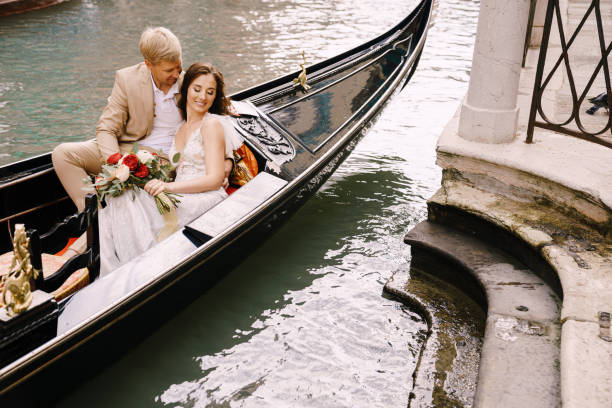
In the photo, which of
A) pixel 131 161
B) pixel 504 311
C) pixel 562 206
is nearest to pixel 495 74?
pixel 562 206

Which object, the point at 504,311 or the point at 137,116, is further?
the point at 137,116

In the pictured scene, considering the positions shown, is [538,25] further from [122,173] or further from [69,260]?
[69,260]

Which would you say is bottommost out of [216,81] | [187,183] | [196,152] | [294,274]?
[294,274]

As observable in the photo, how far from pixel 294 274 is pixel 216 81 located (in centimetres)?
101

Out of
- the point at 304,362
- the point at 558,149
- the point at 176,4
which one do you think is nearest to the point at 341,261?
the point at 304,362

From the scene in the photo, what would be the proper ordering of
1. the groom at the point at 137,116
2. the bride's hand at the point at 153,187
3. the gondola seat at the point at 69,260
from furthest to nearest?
1. the groom at the point at 137,116
2. the bride's hand at the point at 153,187
3. the gondola seat at the point at 69,260

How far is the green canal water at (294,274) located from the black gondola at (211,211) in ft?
0.76

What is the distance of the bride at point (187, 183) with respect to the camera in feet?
7.47

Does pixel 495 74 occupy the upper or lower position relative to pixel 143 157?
upper

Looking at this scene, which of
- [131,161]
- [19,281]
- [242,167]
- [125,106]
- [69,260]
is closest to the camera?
[19,281]

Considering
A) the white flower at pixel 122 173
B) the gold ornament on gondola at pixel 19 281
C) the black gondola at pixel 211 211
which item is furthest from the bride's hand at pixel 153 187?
the gold ornament on gondola at pixel 19 281

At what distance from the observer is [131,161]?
2230 mm

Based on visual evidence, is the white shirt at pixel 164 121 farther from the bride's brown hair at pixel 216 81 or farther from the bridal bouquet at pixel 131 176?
the bridal bouquet at pixel 131 176

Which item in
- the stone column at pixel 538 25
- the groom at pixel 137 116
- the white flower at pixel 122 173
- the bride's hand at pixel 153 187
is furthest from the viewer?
the stone column at pixel 538 25
